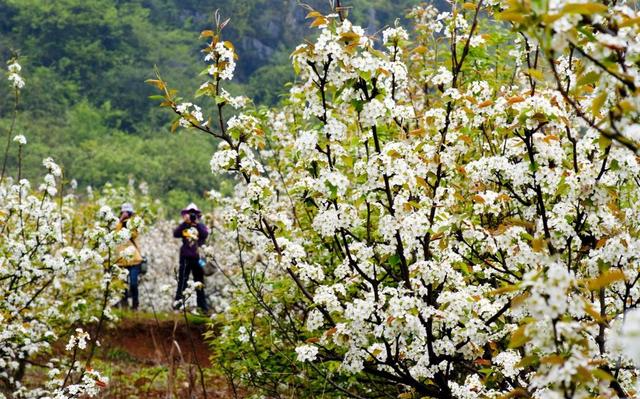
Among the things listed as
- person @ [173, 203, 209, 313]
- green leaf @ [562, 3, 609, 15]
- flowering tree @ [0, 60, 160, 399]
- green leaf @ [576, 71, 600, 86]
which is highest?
person @ [173, 203, 209, 313]

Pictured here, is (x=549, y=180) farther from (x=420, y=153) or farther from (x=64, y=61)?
(x=64, y=61)

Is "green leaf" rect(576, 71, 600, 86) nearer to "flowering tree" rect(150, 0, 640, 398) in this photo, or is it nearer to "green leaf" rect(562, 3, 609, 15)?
"green leaf" rect(562, 3, 609, 15)

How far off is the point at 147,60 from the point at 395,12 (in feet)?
53.7

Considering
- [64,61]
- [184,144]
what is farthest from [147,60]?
[184,144]

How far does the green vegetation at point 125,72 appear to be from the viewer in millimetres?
32188

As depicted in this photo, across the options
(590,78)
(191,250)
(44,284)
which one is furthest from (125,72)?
(590,78)

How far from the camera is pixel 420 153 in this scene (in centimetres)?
409

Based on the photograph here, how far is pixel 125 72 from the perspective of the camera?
43562 mm

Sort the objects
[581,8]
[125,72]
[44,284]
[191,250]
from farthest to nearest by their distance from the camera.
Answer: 1. [125,72]
2. [191,250]
3. [44,284]
4. [581,8]

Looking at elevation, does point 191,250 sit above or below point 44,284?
above

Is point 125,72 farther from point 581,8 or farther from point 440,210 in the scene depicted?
point 581,8

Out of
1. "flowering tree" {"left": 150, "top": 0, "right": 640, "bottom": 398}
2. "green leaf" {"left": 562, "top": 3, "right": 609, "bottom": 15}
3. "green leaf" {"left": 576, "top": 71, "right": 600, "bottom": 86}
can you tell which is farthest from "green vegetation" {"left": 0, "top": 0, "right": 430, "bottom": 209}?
"green leaf" {"left": 562, "top": 3, "right": 609, "bottom": 15}

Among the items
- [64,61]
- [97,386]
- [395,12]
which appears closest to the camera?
[97,386]

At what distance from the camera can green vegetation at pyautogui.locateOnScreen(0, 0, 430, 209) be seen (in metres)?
32.2
